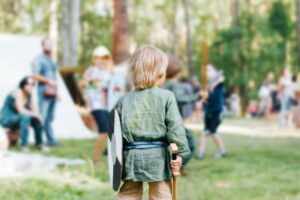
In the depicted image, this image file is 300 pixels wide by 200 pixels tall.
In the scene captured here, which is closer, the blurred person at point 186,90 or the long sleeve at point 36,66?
the long sleeve at point 36,66

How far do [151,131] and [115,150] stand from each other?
0.26 m

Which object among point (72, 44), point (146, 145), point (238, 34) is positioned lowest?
point (238, 34)

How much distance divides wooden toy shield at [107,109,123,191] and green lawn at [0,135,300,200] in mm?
1655

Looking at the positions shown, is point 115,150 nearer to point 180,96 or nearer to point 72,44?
point 180,96

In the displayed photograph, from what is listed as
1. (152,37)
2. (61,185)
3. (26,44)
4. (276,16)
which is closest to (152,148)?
(61,185)

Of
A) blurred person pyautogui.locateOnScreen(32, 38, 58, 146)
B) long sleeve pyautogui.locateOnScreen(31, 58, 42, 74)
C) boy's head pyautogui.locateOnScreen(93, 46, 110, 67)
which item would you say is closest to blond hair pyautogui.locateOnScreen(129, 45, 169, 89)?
boy's head pyautogui.locateOnScreen(93, 46, 110, 67)

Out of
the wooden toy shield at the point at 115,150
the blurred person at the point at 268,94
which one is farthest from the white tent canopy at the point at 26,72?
the blurred person at the point at 268,94

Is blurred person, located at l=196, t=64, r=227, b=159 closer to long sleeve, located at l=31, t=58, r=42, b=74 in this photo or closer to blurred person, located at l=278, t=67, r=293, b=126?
long sleeve, located at l=31, t=58, r=42, b=74

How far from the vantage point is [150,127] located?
11.3ft

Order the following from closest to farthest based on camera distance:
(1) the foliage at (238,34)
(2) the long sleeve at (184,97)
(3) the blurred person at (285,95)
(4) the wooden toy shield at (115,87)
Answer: (2) the long sleeve at (184,97)
(4) the wooden toy shield at (115,87)
(3) the blurred person at (285,95)
(1) the foliage at (238,34)

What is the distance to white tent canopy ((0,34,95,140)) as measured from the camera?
10845 millimetres

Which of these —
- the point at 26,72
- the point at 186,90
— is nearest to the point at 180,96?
the point at 26,72

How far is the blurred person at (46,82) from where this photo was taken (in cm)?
923

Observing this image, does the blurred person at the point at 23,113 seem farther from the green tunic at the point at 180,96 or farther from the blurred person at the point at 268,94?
the blurred person at the point at 268,94
